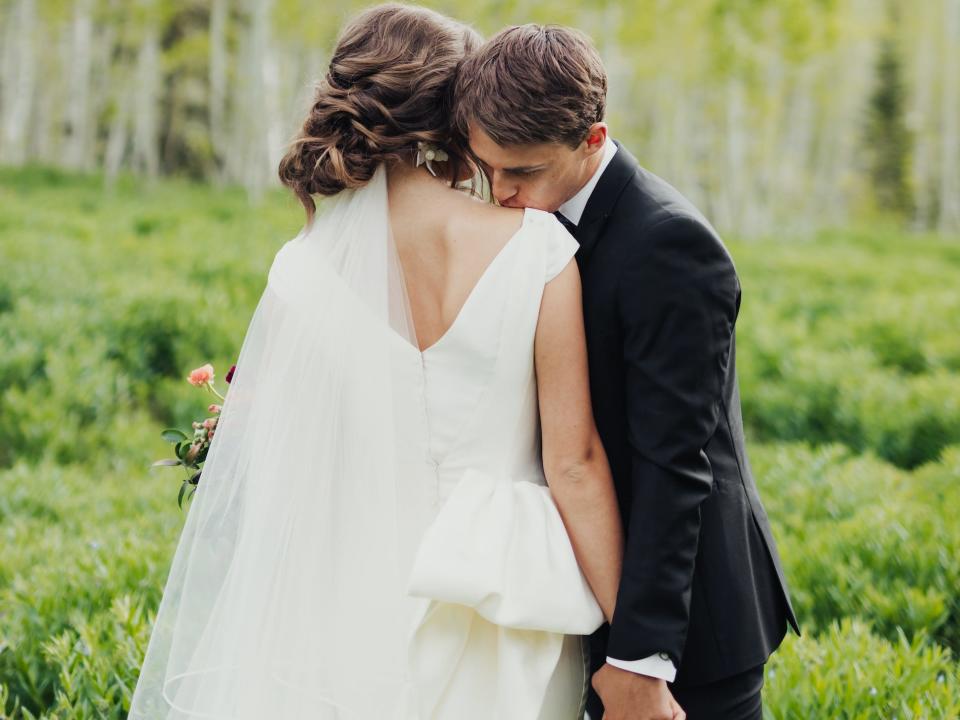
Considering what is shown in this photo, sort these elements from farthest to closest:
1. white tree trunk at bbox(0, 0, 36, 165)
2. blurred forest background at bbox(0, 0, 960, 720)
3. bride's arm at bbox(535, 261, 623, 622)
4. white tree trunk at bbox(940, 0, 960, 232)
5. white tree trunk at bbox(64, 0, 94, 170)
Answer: white tree trunk at bbox(940, 0, 960, 232), white tree trunk at bbox(0, 0, 36, 165), white tree trunk at bbox(64, 0, 94, 170), blurred forest background at bbox(0, 0, 960, 720), bride's arm at bbox(535, 261, 623, 622)

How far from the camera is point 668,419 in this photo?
1.97m

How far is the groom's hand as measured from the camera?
2.03 metres

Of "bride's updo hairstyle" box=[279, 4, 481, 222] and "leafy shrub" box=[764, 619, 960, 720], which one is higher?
"bride's updo hairstyle" box=[279, 4, 481, 222]

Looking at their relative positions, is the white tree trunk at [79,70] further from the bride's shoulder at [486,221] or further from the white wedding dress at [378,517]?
the bride's shoulder at [486,221]

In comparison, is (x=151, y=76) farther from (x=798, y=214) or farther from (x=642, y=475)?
(x=798, y=214)

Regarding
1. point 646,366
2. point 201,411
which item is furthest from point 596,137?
point 201,411

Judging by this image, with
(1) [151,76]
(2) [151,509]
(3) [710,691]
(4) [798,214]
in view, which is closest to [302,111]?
(3) [710,691]

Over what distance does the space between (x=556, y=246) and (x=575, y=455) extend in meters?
0.45

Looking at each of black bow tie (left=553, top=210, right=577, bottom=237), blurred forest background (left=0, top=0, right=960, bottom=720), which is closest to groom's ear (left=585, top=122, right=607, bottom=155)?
black bow tie (left=553, top=210, right=577, bottom=237)

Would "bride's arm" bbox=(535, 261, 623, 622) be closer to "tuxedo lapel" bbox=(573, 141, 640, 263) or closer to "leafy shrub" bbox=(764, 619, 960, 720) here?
"tuxedo lapel" bbox=(573, 141, 640, 263)

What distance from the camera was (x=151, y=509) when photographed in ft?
17.5

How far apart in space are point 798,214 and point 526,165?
48122 mm

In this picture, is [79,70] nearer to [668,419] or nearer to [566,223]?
[566,223]

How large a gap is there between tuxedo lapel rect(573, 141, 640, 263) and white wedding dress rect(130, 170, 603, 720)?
9 centimetres
